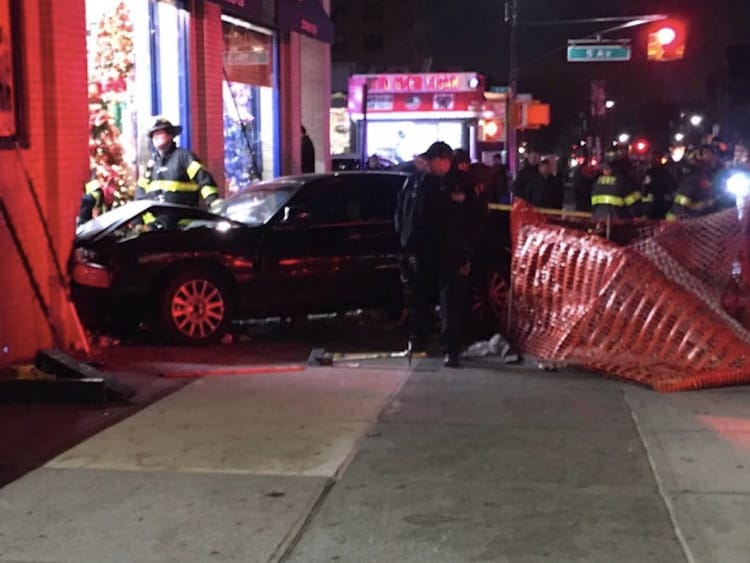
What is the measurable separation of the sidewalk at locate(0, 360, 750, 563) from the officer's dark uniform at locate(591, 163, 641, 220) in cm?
722

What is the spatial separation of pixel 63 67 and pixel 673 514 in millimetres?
6464

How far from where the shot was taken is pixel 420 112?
2764 centimetres

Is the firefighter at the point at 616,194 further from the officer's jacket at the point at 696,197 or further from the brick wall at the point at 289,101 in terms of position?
the brick wall at the point at 289,101

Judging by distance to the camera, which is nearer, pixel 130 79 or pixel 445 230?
pixel 445 230

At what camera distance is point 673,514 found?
5414mm

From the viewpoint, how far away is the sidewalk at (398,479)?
5031mm

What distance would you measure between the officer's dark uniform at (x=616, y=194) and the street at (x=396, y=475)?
6856 mm

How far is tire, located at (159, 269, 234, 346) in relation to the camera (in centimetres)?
995

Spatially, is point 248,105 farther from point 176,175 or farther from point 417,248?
point 417,248

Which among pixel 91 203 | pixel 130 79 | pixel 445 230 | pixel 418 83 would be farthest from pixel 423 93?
pixel 445 230

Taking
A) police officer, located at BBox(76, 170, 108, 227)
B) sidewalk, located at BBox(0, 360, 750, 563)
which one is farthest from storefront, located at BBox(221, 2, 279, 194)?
sidewalk, located at BBox(0, 360, 750, 563)

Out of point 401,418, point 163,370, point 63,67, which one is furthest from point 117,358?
point 401,418

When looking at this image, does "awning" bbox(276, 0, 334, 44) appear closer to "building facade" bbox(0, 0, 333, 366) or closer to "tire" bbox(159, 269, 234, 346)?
"building facade" bbox(0, 0, 333, 366)

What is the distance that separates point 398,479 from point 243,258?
4760 mm
